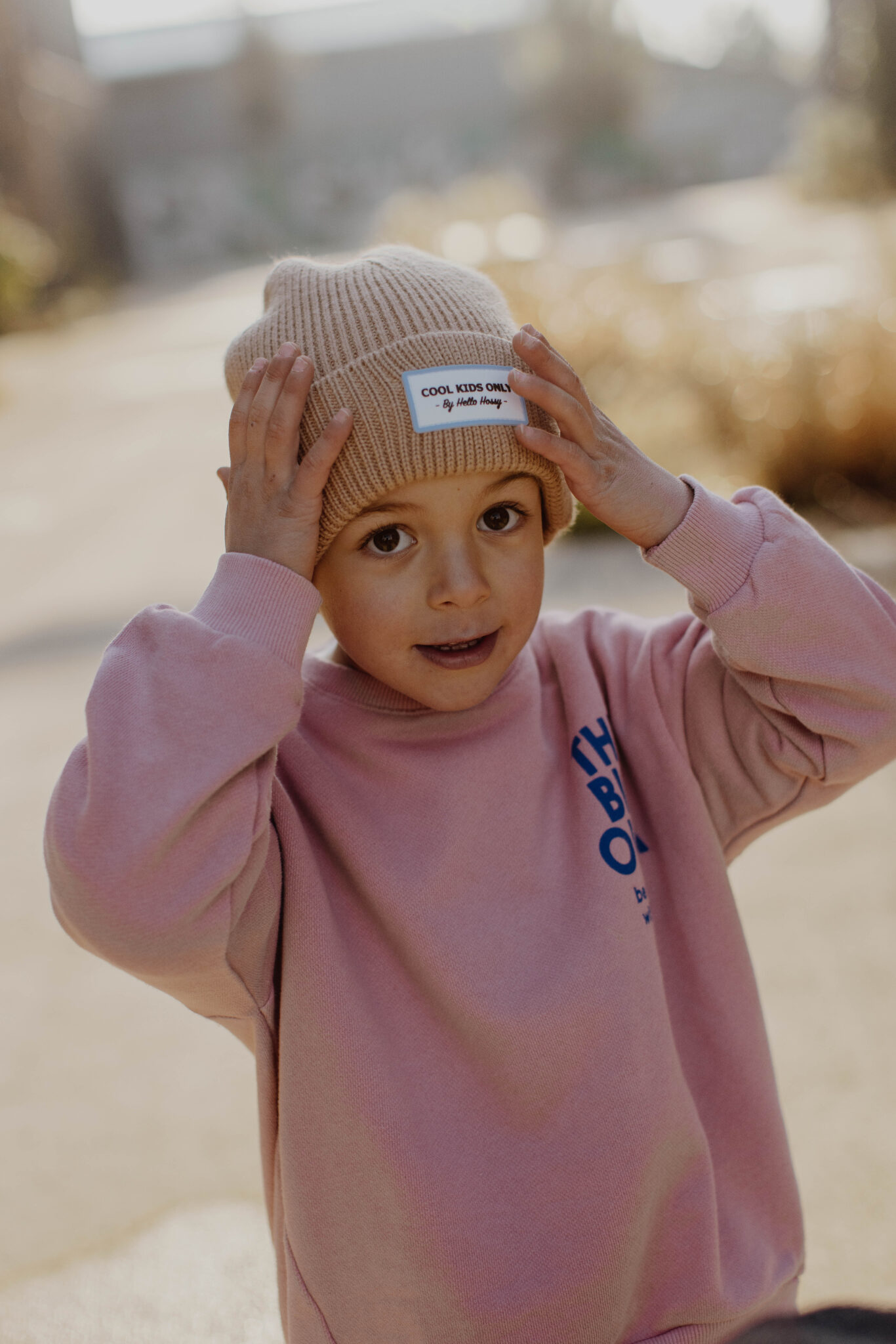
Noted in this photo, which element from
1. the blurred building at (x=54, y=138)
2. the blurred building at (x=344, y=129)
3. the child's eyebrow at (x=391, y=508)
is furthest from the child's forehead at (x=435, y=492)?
the blurred building at (x=344, y=129)

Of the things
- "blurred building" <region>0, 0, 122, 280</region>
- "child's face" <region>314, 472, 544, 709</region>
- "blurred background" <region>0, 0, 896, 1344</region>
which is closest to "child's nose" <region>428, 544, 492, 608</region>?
"child's face" <region>314, 472, 544, 709</region>

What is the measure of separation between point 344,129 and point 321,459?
1550 inches

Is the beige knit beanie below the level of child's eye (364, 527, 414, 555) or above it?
above

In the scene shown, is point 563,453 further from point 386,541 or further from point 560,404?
point 386,541

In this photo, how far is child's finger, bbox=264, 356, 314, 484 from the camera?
1185mm

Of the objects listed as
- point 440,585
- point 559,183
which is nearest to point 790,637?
point 440,585

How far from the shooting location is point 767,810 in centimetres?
141

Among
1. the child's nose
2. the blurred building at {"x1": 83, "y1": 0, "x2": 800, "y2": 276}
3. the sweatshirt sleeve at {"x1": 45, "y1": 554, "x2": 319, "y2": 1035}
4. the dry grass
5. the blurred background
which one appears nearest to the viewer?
the sweatshirt sleeve at {"x1": 45, "y1": 554, "x2": 319, "y2": 1035}

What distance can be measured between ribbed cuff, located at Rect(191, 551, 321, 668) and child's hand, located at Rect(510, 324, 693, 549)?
0.30 meters

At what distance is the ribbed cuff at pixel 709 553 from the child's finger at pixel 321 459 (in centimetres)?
39

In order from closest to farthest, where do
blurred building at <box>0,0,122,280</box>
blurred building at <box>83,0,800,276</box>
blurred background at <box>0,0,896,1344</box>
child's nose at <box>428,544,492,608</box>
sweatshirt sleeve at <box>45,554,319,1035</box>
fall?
1. sweatshirt sleeve at <box>45,554,319,1035</box>
2. child's nose at <box>428,544,492,608</box>
3. blurred background at <box>0,0,896,1344</box>
4. blurred building at <box>0,0,122,280</box>
5. blurred building at <box>83,0,800,276</box>

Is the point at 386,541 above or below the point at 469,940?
above

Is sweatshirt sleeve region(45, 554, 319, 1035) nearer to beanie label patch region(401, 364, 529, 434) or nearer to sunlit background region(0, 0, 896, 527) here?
beanie label patch region(401, 364, 529, 434)

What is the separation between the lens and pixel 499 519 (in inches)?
50.4
